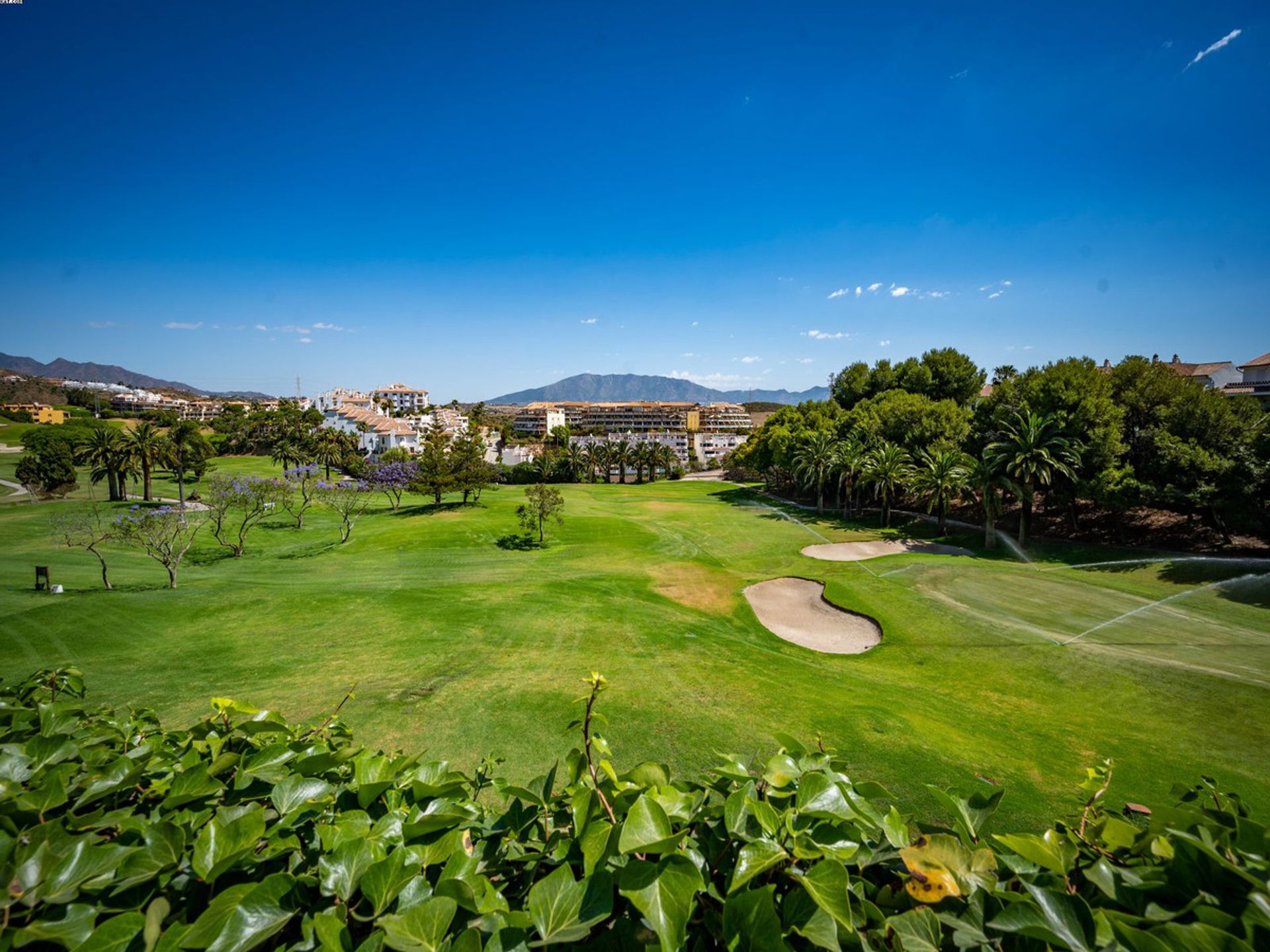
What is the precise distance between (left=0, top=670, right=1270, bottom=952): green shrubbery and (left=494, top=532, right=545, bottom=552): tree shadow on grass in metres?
31.7

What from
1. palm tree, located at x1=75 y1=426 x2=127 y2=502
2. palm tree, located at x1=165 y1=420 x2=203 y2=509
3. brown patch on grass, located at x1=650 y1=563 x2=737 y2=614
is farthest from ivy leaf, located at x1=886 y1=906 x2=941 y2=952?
palm tree, located at x1=165 y1=420 x2=203 y2=509

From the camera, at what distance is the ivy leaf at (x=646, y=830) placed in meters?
1.21

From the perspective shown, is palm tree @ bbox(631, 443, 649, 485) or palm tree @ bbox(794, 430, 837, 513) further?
palm tree @ bbox(631, 443, 649, 485)

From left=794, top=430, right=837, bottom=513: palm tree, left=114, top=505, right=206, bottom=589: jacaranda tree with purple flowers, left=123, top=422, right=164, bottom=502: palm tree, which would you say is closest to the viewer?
→ left=114, top=505, right=206, bottom=589: jacaranda tree with purple flowers

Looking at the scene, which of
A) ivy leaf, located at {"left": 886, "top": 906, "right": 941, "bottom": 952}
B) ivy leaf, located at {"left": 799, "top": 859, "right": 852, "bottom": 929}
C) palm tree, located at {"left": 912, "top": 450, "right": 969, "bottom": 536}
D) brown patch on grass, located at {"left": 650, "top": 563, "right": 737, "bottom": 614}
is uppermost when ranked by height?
ivy leaf, located at {"left": 799, "top": 859, "right": 852, "bottom": 929}

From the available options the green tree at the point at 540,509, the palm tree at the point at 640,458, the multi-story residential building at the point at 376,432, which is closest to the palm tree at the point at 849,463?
the green tree at the point at 540,509

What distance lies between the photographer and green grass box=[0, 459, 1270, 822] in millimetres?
10094

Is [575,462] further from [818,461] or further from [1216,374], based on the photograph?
[1216,374]

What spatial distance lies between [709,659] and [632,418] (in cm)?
14590

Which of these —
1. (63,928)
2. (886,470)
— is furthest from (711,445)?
(63,928)

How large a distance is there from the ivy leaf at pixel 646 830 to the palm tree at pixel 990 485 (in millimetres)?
32936

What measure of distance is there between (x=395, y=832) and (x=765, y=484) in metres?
67.8

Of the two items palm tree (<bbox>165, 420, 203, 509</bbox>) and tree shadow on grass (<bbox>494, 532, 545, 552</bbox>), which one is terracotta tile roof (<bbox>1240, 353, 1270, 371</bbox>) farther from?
palm tree (<bbox>165, 420, 203, 509</bbox>)

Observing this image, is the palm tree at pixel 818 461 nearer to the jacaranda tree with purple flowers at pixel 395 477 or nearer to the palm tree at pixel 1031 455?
the palm tree at pixel 1031 455
